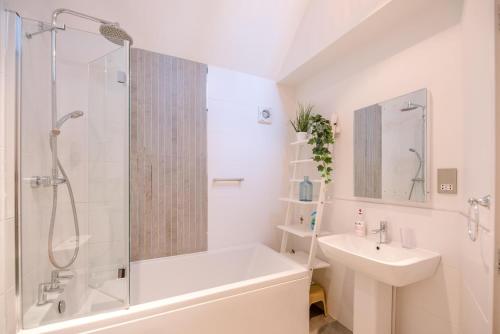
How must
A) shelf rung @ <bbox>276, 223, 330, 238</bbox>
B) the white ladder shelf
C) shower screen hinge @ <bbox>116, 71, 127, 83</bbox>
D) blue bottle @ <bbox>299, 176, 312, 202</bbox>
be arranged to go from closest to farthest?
shower screen hinge @ <bbox>116, 71, 127, 83</bbox>
the white ladder shelf
shelf rung @ <bbox>276, 223, 330, 238</bbox>
blue bottle @ <bbox>299, 176, 312, 202</bbox>

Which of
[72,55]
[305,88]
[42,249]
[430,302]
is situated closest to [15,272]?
[42,249]

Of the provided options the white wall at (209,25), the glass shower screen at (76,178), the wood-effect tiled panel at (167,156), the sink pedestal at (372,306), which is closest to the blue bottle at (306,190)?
the sink pedestal at (372,306)

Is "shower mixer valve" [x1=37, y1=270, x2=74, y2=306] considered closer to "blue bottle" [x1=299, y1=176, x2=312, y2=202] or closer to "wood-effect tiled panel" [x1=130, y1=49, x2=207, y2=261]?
"wood-effect tiled panel" [x1=130, y1=49, x2=207, y2=261]

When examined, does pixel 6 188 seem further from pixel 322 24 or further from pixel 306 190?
pixel 322 24

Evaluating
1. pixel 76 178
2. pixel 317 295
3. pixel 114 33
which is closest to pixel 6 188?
pixel 76 178

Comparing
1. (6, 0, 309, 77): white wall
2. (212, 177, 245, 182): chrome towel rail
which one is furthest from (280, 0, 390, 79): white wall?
(212, 177, 245, 182): chrome towel rail

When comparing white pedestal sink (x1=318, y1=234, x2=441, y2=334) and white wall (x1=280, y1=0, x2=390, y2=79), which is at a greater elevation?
white wall (x1=280, y1=0, x2=390, y2=79)

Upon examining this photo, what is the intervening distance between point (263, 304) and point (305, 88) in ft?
6.87

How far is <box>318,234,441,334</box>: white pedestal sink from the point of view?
3.86ft

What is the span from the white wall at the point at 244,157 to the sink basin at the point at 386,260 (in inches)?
37.0

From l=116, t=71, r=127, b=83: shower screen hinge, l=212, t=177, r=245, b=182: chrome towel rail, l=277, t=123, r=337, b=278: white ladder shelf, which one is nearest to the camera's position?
l=116, t=71, r=127, b=83: shower screen hinge

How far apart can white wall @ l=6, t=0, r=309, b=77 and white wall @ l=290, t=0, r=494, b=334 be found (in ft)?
2.74

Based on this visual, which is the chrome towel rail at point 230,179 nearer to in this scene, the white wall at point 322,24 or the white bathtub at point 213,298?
the white bathtub at point 213,298

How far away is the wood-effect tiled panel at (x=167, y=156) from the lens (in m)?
1.90
